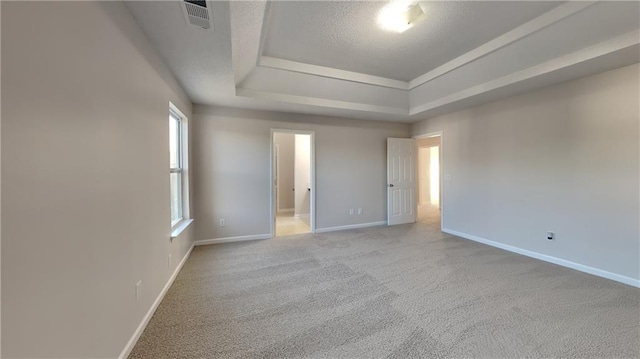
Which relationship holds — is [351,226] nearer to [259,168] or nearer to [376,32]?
[259,168]

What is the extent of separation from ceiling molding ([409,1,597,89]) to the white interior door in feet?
6.17

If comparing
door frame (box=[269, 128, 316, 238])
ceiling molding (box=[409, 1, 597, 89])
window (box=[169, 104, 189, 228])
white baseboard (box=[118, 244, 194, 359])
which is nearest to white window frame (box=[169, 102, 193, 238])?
window (box=[169, 104, 189, 228])

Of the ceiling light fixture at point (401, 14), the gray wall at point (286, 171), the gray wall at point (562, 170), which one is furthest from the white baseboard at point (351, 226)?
the ceiling light fixture at point (401, 14)

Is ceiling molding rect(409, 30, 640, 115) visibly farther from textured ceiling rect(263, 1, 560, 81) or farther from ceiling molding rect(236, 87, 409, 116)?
ceiling molding rect(236, 87, 409, 116)

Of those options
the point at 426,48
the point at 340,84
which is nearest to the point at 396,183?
the point at 340,84

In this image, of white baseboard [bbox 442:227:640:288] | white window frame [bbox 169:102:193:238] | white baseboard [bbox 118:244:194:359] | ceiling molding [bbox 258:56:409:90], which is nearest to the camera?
white baseboard [bbox 118:244:194:359]

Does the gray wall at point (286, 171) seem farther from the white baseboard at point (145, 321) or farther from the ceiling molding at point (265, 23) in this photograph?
the white baseboard at point (145, 321)

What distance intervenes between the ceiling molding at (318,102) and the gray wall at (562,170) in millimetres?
1290

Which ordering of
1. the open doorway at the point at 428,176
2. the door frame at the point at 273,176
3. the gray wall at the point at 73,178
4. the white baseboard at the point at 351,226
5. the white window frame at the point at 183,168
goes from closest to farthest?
the gray wall at the point at 73,178, the white window frame at the point at 183,168, the door frame at the point at 273,176, the white baseboard at the point at 351,226, the open doorway at the point at 428,176

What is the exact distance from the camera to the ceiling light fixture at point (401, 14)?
2096 mm

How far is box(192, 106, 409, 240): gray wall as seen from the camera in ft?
12.7

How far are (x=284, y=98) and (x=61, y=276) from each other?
3.15m

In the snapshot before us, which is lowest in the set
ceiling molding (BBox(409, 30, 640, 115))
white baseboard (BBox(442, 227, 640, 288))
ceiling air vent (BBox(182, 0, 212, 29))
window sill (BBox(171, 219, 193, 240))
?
white baseboard (BBox(442, 227, 640, 288))

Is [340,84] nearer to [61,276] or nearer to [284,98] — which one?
[284,98]
